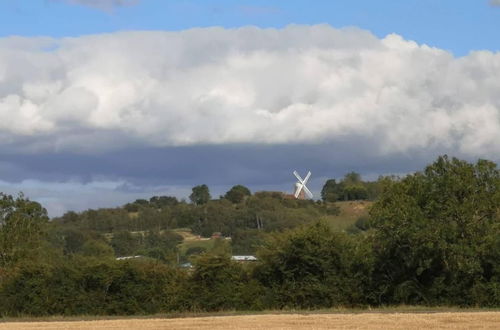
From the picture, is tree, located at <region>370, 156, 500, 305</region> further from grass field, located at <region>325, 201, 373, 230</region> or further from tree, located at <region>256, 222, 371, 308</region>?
grass field, located at <region>325, 201, 373, 230</region>

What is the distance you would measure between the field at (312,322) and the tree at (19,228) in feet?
65.1

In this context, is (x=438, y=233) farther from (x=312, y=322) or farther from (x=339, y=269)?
(x=312, y=322)

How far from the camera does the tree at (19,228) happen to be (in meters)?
55.9

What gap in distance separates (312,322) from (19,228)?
99.0 ft

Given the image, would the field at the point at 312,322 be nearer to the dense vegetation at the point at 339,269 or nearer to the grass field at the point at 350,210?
the dense vegetation at the point at 339,269

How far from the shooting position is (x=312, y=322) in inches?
1264

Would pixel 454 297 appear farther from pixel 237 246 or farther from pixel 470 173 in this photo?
pixel 237 246

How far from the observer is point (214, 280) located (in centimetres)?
4259

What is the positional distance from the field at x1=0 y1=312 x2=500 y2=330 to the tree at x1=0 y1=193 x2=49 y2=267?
1985cm

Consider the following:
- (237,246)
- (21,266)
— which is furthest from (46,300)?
(237,246)

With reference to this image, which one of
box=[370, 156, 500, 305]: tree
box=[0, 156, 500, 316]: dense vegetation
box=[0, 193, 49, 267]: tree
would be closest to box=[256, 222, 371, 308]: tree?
box=[0, 156, 500, 316]: dense vegetation

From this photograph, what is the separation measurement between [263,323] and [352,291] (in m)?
11.2

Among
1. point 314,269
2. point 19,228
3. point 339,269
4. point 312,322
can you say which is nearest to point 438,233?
point 339,269

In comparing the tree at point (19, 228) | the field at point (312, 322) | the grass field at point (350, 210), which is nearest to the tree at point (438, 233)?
the field at point (312, 322)
